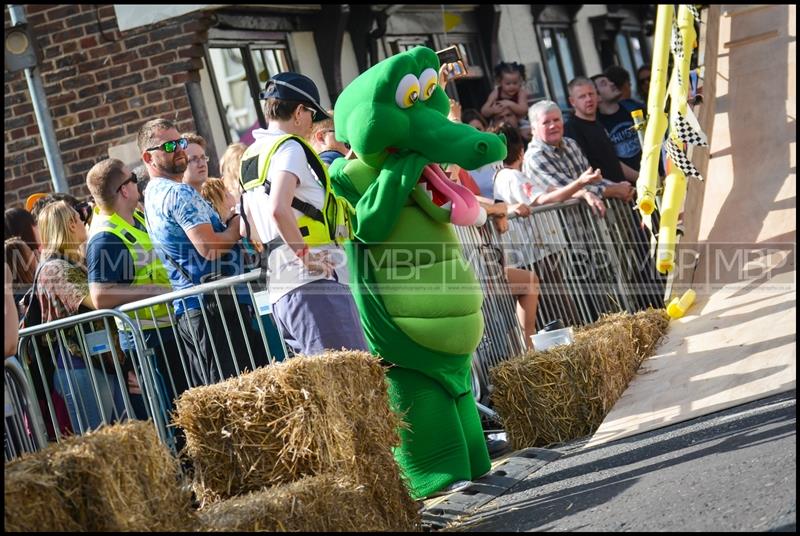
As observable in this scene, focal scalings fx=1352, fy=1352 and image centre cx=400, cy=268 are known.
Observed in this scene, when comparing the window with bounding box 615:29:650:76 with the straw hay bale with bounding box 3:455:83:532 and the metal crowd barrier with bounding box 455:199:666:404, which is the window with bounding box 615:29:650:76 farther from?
the straw hay bale with bounding box 3:455:83:532

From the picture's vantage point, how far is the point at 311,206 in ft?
22.7

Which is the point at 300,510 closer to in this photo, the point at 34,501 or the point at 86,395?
the point at 34,501

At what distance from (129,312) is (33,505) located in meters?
3.12

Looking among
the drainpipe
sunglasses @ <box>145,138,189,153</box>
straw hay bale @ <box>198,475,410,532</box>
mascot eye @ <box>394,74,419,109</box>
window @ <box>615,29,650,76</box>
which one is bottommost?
straw hay bale @ <box>198,475,410,532</box>

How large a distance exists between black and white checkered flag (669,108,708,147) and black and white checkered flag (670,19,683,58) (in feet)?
1.91

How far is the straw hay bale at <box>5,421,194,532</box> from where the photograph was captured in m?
4.56

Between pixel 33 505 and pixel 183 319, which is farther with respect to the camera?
pixel 183 319

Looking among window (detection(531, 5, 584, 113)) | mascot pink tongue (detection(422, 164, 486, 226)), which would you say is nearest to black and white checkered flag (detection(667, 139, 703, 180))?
mascot pink tongue (detection(422, 164, 486, 226))

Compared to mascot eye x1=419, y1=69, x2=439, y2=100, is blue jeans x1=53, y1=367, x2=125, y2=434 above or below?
below

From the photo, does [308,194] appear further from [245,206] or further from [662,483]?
[662,483]

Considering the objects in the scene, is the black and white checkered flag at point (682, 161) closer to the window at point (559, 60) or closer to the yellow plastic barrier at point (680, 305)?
the yellow plastic barrier at point (680, 305)

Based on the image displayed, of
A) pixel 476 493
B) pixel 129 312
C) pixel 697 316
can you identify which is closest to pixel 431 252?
pixel 476 493

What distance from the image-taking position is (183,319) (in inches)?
299

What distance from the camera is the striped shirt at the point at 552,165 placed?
10.7 meters
